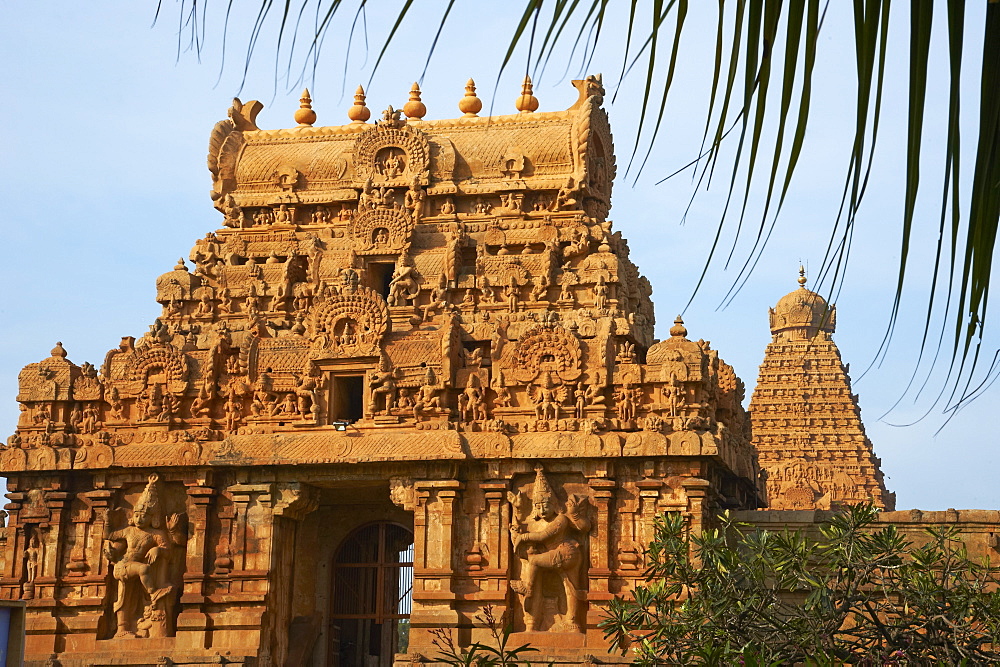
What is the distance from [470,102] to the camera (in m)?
28.3

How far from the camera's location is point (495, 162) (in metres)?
26.3

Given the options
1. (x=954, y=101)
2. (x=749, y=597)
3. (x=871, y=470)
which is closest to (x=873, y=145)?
(x=954, y=101)

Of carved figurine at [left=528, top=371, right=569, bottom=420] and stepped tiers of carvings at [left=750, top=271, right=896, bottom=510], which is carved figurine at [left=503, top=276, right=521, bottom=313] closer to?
carved figurine at [left=528, top=371, right=569, bottom=420]

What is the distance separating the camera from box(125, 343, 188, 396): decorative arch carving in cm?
2431

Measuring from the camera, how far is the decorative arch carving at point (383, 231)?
83.8 feet

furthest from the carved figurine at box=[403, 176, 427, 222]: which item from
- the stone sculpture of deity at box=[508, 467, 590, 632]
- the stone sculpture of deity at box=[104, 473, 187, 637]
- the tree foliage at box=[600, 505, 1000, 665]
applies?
the tree foliage at box=[600, 505, 1000, 665]

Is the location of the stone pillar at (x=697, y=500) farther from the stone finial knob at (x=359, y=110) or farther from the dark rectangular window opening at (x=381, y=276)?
the stone finial knob at (x=359, y=110)

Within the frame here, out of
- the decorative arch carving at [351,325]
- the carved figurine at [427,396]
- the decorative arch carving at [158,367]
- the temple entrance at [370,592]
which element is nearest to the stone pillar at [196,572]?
the decorative arch carving at [158,367]

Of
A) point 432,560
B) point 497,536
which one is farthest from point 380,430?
point 497,536

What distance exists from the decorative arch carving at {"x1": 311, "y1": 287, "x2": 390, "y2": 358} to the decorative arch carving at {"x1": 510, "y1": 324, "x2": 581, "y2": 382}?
2527mm

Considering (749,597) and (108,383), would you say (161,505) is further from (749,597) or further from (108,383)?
(749,597)

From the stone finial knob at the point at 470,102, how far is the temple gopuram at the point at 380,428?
0.98m

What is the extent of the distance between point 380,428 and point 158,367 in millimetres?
4611

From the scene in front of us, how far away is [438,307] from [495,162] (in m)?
3.46
